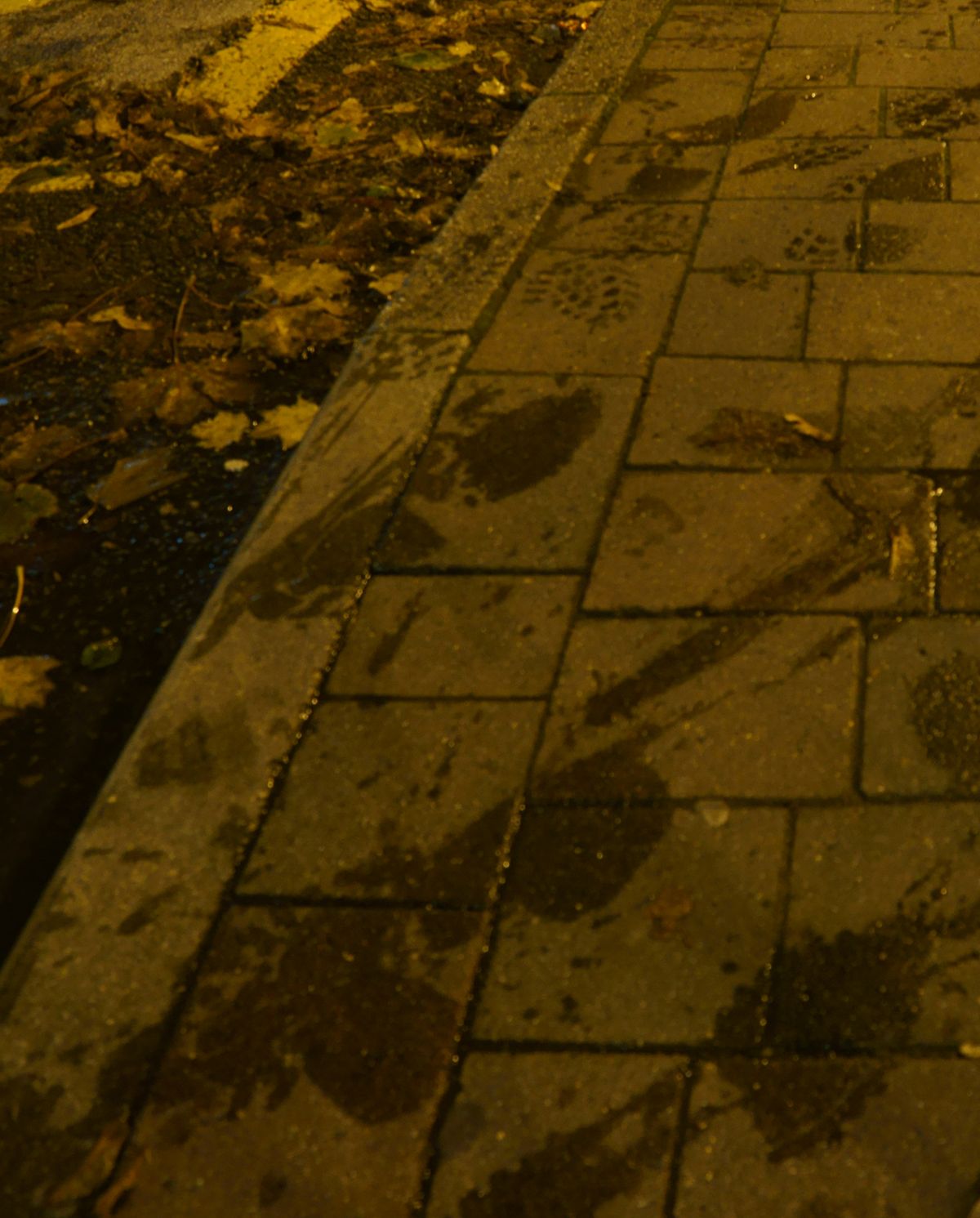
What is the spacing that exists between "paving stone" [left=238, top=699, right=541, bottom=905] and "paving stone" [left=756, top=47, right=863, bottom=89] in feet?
10.1

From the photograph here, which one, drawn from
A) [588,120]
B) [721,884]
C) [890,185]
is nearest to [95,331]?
[588,120]

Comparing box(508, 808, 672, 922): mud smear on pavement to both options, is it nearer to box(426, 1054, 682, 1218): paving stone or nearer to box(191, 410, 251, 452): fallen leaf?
box(426, 1054, 682, 1218): paving stone

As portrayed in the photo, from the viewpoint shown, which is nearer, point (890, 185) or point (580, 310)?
point (580, 310)

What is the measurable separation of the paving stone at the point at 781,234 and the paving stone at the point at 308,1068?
7.34ft

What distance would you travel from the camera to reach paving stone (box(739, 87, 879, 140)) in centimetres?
438

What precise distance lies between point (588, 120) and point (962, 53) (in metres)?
1.37

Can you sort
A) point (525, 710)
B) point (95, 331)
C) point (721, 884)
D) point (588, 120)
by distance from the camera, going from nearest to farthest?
point (721, 884)
point (525, 710)
point (95, 331)
point (588, 120)

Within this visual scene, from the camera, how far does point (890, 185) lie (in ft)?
13.3

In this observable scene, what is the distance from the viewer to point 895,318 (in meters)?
3.44

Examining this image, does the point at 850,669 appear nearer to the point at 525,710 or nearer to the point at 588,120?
the point at 525,710

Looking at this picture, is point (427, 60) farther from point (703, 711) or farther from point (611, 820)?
point (611, 820)

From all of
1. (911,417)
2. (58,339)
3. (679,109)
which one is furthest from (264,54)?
(911,417)

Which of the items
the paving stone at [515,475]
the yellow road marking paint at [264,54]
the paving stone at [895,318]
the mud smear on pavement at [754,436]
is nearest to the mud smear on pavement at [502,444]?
the paving stone at [515,475]

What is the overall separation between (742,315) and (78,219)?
218 centimetres
